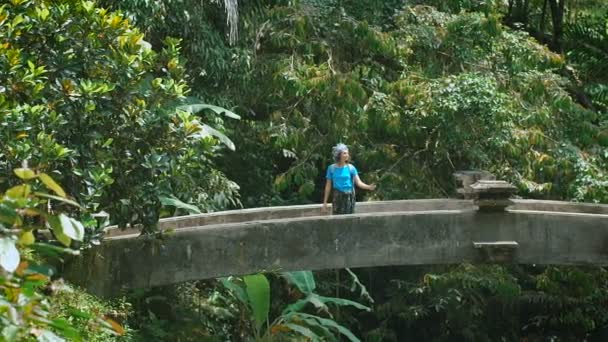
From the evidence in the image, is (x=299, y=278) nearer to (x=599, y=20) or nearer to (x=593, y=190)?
(x=593, y=190)

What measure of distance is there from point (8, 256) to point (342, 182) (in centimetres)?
815

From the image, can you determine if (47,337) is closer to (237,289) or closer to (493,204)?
(493,204)

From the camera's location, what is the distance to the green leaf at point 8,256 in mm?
3697

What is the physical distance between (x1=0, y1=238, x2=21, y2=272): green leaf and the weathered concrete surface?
740 centimetres

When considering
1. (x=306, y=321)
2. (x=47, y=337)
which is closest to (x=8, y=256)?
(x=47, y=337)

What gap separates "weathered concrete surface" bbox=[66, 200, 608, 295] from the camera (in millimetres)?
11375

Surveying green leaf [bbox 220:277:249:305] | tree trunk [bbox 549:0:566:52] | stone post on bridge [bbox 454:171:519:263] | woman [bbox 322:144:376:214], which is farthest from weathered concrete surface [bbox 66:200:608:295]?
tree trunk [bbox 549:0:566:52]

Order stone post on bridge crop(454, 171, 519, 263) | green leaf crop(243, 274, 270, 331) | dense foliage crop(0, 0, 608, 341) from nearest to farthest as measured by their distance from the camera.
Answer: stone post on bridge crop(454, 171, 519, 263) → green leaf crop(243, 274, 270, 331) → dense foliage crop(0, 0, 608, 341)

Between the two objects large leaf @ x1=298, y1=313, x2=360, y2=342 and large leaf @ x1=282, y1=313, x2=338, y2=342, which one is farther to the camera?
large leaf @ x1=282, y1=313, x2=338, y2=342

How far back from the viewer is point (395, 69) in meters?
15.4

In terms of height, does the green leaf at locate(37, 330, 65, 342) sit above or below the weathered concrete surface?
above

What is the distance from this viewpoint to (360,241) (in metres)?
11.9

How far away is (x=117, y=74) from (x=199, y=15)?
13.3ft

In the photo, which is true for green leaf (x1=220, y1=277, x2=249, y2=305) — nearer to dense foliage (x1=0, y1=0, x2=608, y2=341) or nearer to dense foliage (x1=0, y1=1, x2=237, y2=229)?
dense foliage (x1=0, y1=0, x2=608, y2=341)
